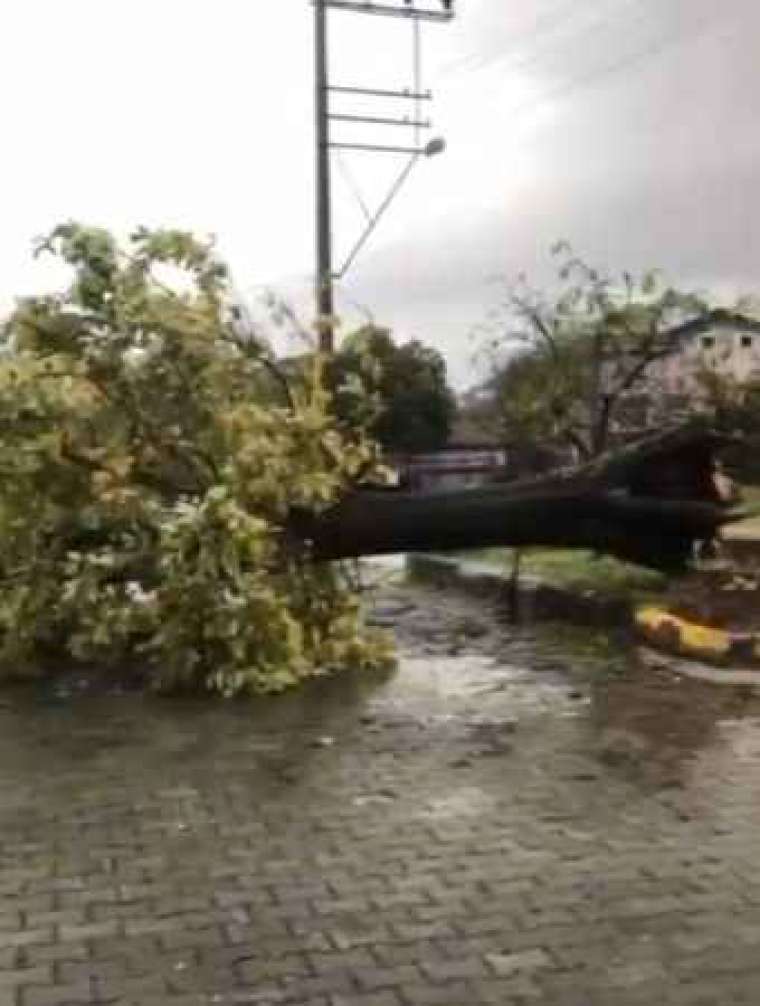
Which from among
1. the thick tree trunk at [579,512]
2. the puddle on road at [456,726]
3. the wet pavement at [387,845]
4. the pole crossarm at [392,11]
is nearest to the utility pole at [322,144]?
the pole crossarm at [392,11]

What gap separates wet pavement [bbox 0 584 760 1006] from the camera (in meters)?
4.30

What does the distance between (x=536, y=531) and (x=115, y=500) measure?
2862 mm

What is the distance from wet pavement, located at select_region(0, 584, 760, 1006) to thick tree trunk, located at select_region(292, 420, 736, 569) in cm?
141

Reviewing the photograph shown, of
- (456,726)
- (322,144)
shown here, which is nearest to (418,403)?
(322,144)

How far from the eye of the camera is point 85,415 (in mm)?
9539

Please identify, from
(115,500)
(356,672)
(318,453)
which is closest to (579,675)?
(356,672)

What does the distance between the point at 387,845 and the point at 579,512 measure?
5.04m

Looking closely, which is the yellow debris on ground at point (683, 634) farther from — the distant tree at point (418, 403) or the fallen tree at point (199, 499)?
the distant tree at point (418, 403)

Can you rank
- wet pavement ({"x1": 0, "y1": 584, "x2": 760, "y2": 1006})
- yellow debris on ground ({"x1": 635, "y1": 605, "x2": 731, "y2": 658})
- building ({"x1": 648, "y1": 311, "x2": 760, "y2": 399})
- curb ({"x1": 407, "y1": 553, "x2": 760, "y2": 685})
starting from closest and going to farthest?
wet pavement ({"x1": 0, "y1": 584, "x2": 760, "y2": 1006})
curb ({"x1": 407, "y1": 553, "x2": 760, "y2": 685})
yellow debris on ground ({"x1": 635, "y1": 605, "x2": 731, "y2": 658})
building ({"x1": 648, "y1": 311, "x2": 760, "y2": 399})

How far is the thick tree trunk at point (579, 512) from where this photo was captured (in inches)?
402

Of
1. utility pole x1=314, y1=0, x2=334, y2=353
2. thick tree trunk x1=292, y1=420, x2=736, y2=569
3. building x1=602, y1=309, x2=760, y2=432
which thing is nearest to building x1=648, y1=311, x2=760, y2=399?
building x1=602, y1=309, x2=760, y2=432

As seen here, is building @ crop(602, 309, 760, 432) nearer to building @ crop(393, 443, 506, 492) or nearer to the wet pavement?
building @ crop(393, 443, 506, 492)

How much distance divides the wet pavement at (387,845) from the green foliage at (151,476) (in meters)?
0.69

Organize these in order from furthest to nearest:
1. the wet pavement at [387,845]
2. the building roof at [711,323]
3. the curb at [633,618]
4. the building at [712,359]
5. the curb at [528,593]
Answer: the building at [712,359]
the building roof at [711,323]
the curb at [528,593]
the curb at [633,618]
the wet pavement at [387,845]
